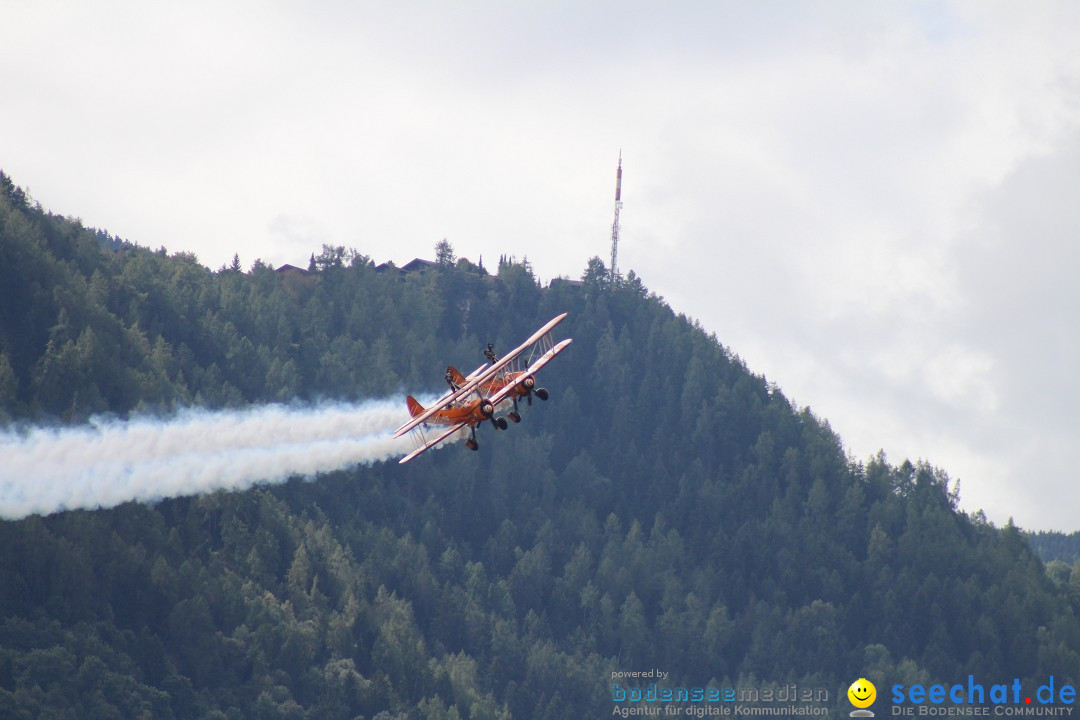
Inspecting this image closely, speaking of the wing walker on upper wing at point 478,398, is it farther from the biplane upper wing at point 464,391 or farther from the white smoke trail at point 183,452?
the white smoke trail at point 183,452

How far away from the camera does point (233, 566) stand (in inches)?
7003

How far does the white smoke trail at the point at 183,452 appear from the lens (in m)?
92.1

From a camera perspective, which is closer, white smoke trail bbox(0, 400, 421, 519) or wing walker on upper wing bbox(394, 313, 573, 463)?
wing walker on upper wing bbox(394, 313, 573, 463)

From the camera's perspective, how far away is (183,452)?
99438mm

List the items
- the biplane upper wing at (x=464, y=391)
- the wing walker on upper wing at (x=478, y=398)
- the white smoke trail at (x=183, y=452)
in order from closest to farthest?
the wing walker on upper wing at (x=478, y=398) < the biplane upper wing at (x=464, y=391) < the white smoke trail at (x=183, y=452)

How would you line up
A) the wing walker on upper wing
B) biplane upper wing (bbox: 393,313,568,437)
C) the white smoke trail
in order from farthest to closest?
the white smoke trail → biplane upper wing (bbox: 393,313,568,437) → the wing walker on upper wing

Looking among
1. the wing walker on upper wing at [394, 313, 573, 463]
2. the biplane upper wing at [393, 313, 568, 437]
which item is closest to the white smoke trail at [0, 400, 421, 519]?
the biplane upper wing at [393, 313, 568, 437]

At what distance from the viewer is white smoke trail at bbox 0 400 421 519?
302ft

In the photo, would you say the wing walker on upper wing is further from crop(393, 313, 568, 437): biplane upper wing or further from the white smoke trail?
the white smoke trail

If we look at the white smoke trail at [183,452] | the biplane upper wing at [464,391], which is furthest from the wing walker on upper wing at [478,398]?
the white smoke trail at [183,452]

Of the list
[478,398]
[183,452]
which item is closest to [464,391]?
[478,398]

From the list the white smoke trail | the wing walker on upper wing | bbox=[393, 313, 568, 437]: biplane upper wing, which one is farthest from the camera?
the white smoke trail

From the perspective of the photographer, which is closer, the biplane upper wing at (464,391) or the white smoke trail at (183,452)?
the biplane upper wing at (464,391)

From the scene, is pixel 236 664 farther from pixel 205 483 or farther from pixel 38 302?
pixel 205 483
